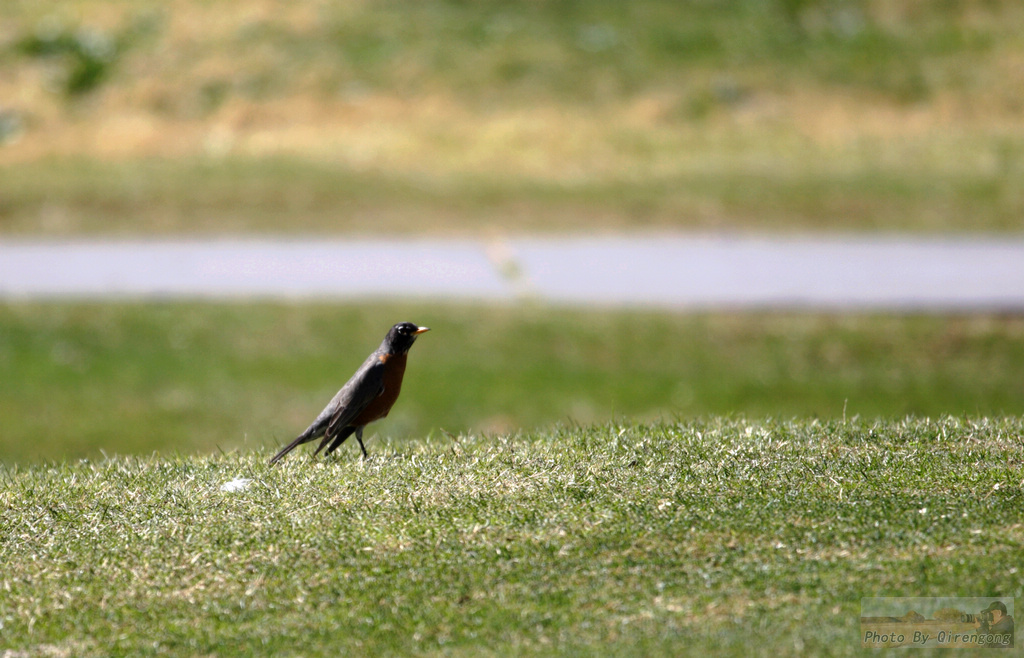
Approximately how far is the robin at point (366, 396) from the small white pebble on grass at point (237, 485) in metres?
0.22

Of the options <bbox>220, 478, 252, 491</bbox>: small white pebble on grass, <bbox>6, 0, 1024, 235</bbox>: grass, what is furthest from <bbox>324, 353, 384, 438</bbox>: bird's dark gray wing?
<bbox>6, 0, 1024, 235</bbox>: grass

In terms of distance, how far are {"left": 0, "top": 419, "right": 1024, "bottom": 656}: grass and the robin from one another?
182 mm

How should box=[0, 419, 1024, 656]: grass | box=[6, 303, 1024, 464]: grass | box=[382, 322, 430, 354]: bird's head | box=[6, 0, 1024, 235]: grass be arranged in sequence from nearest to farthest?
1. box=[0, 419, 1024, 656]: grass
2. box=[382, 322, 430, 354]: bird's head
3. box=[6, 303, 1024, 464]: grass
4. box=[6, 0, 1024, 235]: grass

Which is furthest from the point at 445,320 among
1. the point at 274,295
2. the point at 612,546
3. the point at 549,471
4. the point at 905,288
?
the point at 612,546

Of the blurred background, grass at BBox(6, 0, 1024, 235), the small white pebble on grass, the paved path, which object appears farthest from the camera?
grass at BBox(6, 0, 1024, 235)

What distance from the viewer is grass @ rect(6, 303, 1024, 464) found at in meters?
10.9

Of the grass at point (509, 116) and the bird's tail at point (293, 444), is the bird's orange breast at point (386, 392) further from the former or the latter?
the grass at point (509, 116)

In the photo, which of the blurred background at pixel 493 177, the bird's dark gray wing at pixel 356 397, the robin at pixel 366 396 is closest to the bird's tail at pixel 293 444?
the robin at pixel 366 396

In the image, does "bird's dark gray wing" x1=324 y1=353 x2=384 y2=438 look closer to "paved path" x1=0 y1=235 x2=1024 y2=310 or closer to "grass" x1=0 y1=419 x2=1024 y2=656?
"grass" x1=0 y1=419 x2=1024 y2=656

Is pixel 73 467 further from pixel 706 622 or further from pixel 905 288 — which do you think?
pixel 905 288

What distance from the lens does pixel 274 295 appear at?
540 inches

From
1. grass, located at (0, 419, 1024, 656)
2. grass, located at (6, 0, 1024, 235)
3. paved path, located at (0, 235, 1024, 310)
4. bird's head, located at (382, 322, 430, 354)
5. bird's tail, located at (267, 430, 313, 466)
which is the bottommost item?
grass, located at (0, 419, 1024, 656)

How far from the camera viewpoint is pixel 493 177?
1973cm

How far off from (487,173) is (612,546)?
1532cm
